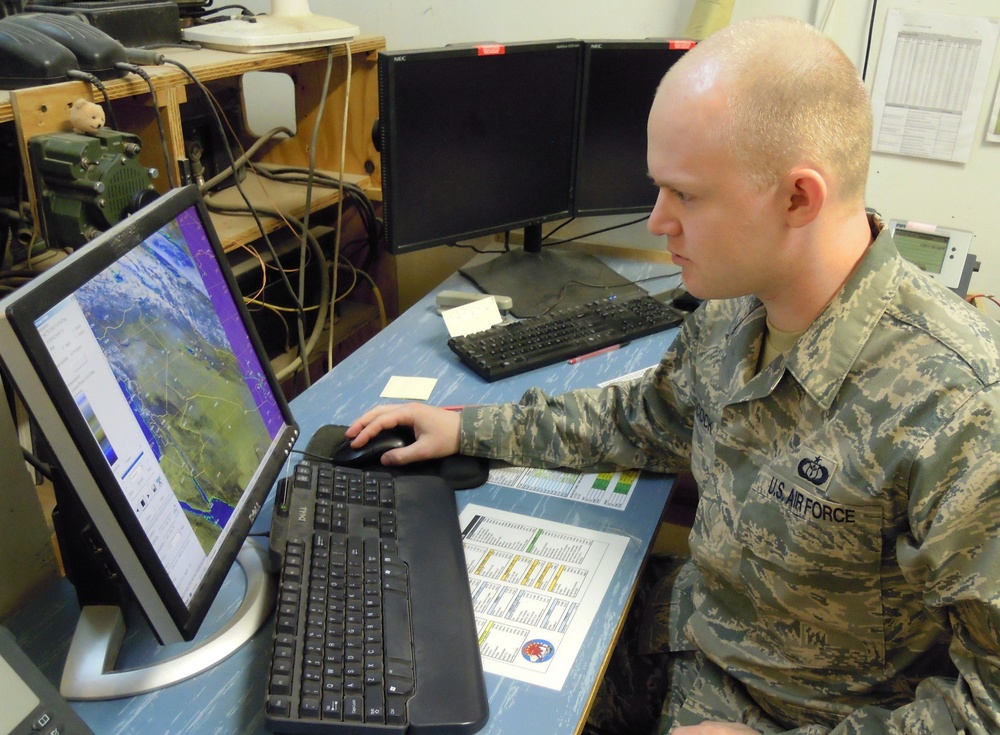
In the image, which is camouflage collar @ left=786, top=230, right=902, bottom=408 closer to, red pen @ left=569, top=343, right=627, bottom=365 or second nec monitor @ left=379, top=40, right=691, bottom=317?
red pen @ left=569, top=343, right=627, bottom=365

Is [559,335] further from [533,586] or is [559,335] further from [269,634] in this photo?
[269,634]

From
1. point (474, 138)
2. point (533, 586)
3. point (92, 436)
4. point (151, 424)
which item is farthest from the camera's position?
point (474, 138)

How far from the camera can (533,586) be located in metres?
0.94

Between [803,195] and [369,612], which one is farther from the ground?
[803,195]

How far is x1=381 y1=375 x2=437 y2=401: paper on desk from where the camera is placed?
4.37 feet

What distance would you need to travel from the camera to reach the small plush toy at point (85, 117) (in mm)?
1139

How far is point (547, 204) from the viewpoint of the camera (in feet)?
5.77

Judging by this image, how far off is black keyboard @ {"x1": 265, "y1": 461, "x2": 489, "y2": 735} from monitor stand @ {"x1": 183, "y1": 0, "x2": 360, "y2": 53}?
2.94ft

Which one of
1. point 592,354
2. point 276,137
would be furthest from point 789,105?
→ point 276,137

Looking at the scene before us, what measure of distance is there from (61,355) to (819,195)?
69 cm

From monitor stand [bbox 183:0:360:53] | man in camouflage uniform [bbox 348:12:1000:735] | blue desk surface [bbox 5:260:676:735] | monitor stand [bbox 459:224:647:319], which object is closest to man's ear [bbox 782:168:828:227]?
man in camouflage uniform [bbox 348:12:1000:735]

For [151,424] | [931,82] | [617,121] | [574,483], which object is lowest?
[574,483]

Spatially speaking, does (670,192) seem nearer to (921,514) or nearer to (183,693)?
(921,514)

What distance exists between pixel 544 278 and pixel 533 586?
3.10ft
